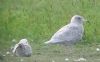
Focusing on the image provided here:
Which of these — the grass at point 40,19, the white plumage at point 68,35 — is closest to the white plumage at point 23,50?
the grass at point 40,19

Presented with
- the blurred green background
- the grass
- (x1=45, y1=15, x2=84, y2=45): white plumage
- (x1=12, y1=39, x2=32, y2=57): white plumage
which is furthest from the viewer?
the blurred green background

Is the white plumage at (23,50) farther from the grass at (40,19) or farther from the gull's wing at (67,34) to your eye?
the gull's wing at (67,34)

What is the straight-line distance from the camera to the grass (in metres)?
12.0

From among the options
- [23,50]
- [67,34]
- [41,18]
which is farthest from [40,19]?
[23,50]

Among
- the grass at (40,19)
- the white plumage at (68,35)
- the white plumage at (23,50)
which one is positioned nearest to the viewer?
the white plumage at (23,50)

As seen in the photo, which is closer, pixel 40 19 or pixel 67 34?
pixel 67 34

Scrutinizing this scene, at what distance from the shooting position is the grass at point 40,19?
12008 mm

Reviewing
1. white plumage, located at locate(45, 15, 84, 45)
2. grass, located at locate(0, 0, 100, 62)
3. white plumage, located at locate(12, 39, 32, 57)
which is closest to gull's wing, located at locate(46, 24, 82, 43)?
white plumage, located at locate(45, 15, 84, 45)

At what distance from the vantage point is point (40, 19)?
46.3ft

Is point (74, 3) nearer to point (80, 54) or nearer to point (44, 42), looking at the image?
point (44, 42)

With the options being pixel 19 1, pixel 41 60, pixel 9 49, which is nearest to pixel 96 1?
pixel 19 1

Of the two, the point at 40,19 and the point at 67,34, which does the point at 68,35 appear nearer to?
the point at 67,34

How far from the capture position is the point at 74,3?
14891 millimetres

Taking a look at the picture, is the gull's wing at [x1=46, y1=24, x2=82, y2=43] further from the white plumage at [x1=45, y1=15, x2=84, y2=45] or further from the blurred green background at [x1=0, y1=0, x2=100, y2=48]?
the blurred green background at [x1=0, y1=0, x2=100, y2=48]
